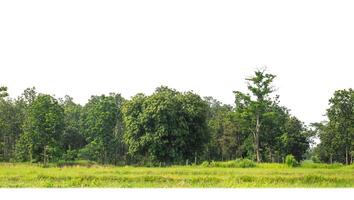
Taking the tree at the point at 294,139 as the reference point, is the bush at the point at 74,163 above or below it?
below

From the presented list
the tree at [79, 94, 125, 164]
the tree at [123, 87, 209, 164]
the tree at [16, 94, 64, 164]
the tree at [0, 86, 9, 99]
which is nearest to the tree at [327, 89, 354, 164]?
the tree at [123, 87, 209, 164]

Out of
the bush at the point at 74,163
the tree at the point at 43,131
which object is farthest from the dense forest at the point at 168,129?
the bush at the point at 74,163

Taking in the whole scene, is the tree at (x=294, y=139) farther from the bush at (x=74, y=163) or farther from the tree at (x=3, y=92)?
the tree at (x=3, y=92)

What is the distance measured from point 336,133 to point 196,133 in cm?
1293

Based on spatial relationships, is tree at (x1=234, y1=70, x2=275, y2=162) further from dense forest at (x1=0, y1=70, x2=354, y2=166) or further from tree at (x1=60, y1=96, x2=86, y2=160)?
tree at (x1=60, y1=96, x2=86, y2=160)

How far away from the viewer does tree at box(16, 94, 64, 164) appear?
37.7m

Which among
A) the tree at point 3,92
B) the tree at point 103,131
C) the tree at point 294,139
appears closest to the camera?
the tree at point 3,92

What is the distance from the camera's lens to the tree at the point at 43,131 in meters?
37.7

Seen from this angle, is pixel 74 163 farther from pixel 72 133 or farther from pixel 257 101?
pixel 257 101

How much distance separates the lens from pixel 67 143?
4650cm

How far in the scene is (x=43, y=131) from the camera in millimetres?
37844

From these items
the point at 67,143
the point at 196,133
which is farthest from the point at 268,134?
the point at 67,143
